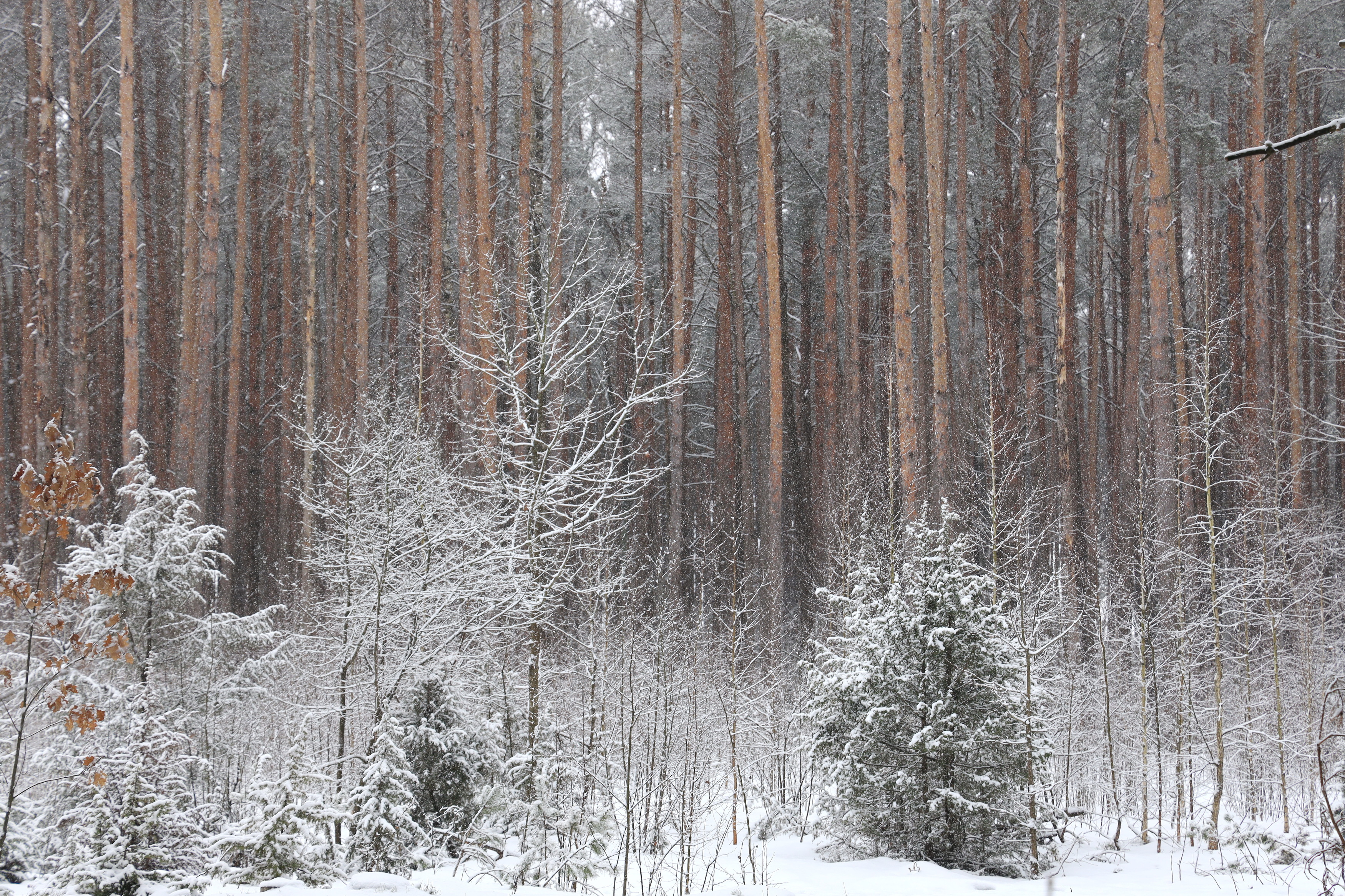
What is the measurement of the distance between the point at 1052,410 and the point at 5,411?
28.7 meters

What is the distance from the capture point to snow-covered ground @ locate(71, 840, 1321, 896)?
19.4 ft

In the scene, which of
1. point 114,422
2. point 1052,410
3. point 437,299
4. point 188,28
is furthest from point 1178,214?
point 114,422

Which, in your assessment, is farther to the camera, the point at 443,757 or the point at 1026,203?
the point at 1026,203

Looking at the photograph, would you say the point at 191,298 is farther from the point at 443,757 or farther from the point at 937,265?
the point at 937,265

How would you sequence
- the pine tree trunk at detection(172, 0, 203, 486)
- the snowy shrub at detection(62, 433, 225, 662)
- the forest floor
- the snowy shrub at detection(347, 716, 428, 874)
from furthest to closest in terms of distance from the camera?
the pine tree trunk at detection(172, 0, 203, 486) → the snowy shrub at detection(62, 433, 225, 662) → the snowy shrub at detection(347, 716, 428, 874) → the forest floor

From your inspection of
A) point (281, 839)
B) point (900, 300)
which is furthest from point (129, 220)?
point (900, 300)

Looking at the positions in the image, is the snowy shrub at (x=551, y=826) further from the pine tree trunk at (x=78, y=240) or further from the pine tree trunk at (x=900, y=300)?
the pine tree trunk at (x=78, y=240)

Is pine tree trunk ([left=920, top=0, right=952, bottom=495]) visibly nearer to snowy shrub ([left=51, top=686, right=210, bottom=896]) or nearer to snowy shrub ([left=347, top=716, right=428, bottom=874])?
snowy shrub ([left=347, top=716, right=428, bottom=874])

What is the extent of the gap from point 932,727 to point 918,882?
118 cm

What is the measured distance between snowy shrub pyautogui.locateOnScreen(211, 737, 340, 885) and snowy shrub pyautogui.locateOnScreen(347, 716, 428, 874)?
0.54 m

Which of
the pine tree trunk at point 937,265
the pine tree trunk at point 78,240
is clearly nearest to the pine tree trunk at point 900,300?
the pine tree trunk at point 937,265

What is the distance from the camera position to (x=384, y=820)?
6.91 m

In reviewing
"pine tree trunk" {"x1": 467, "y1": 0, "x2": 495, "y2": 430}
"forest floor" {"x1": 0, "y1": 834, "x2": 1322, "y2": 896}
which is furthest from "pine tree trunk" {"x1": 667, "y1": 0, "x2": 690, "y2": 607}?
"forest floor" {"x1": 0, "y1": 834, "x2": 1322, "y2": 896}

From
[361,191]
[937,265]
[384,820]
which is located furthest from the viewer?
[361,191]
